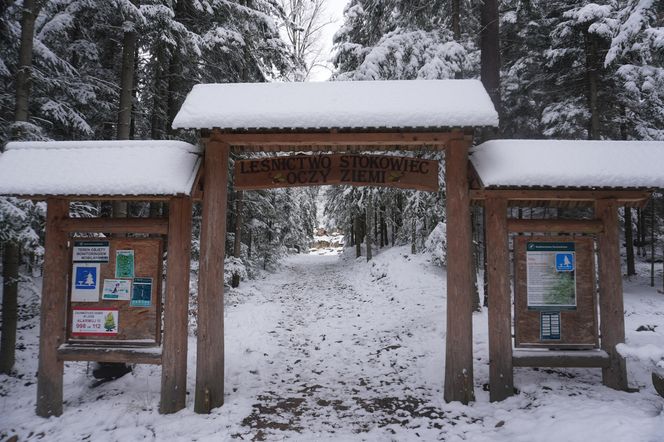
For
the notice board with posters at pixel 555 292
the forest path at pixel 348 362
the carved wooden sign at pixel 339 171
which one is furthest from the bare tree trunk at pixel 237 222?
the notice board with posters at pixel 555 292

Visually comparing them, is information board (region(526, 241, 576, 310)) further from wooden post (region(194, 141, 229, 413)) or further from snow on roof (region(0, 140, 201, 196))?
snow on roof (region(0, 140, 201, 196))

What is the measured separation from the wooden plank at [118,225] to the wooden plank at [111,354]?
5.93 ft

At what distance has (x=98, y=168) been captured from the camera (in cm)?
550

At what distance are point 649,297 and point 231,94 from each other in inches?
658

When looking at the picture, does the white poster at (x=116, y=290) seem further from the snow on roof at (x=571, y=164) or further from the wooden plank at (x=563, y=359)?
the wooden plank at (x=563, y=359)

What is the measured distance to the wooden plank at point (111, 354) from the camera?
566 cm

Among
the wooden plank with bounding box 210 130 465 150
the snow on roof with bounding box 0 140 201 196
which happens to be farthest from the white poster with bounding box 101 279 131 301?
the wooden plank with bounding box 210 130 465 150

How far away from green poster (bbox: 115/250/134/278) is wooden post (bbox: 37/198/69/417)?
0.79 meters

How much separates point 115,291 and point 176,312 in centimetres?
110

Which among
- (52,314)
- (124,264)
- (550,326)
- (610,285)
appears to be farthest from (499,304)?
(52,314)

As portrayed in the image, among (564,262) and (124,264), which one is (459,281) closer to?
(564,262)

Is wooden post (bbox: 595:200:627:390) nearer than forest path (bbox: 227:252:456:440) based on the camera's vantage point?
No

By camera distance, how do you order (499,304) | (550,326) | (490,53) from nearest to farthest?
(499,304), (550,326), (490,53)

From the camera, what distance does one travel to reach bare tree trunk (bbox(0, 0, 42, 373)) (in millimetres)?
7309
